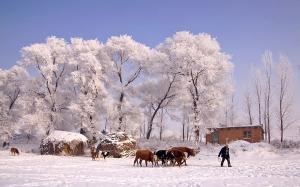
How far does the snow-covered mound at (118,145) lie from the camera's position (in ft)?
131

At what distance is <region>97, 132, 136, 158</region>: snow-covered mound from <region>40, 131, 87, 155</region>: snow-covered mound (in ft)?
10.1

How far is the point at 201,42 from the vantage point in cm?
5338

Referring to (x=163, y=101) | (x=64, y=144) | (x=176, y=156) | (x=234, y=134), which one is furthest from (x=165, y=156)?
(x=163, y=101)

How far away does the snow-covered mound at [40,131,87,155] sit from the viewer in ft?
137

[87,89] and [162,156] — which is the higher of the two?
[87,89]

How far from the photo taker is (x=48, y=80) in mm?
52062

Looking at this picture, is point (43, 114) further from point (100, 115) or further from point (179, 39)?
point (179, 39)

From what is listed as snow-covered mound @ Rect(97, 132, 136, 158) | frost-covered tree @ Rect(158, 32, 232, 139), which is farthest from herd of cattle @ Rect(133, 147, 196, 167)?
frost-covered tree @ Rect(158, 32, 232, 139)

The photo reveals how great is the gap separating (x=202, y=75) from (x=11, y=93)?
3232cm

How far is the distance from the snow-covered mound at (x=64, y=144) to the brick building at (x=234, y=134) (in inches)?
676

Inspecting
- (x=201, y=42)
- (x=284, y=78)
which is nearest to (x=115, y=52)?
(x=201, y=42)

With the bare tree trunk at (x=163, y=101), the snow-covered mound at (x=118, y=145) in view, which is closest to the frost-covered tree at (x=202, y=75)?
the bare tree trunk at (x=163, y=101)

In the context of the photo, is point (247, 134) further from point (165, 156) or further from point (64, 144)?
point (165, 156)

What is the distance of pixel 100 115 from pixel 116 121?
102 inches
